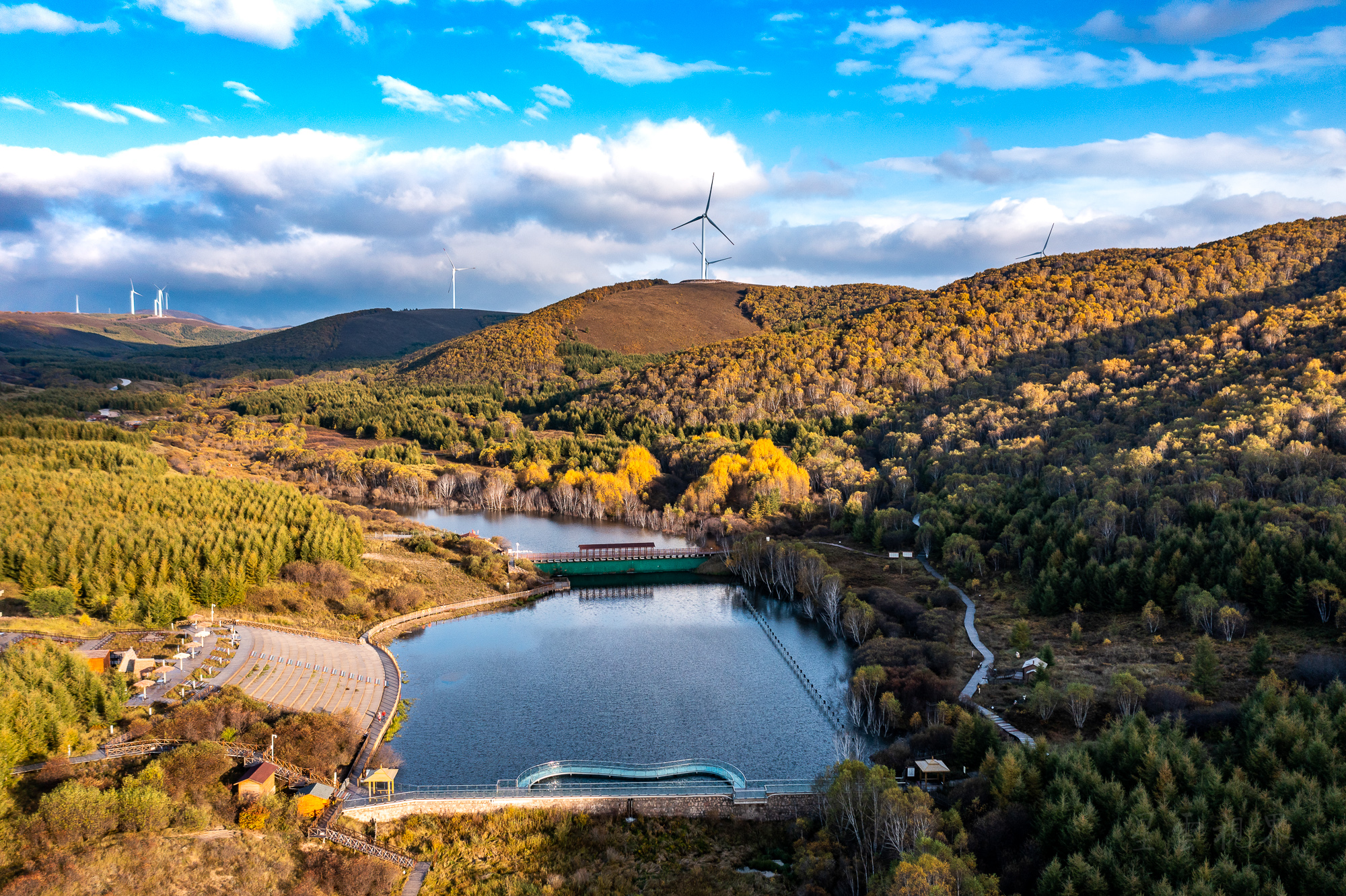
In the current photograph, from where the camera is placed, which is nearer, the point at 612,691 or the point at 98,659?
the point at 98,659

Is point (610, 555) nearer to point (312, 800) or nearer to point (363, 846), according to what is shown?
point (312, 800)

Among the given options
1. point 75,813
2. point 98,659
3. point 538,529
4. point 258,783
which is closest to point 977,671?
point 258,783

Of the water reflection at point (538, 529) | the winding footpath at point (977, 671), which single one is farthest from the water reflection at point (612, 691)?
the water reflection at point (538, 529)

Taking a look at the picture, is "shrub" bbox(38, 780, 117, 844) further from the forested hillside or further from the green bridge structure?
the green bridge structure

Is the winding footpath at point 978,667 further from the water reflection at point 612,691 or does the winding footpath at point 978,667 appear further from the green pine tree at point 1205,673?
the green pine tree at point 1205,673

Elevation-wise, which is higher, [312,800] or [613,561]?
[613,561]

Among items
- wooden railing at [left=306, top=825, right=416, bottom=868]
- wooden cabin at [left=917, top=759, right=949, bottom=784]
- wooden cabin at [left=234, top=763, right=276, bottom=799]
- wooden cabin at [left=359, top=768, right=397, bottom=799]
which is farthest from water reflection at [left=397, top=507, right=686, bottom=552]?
wooden cabin at [left=917, top=759, right=949, bottom=784]

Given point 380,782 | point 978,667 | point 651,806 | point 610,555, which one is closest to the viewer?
point 651,806
